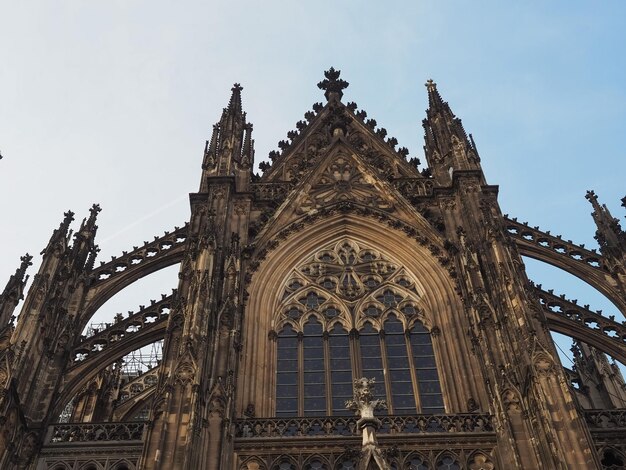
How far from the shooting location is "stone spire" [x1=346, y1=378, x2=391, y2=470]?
14.6 m

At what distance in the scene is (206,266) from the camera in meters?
20.0

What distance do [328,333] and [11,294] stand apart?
7934mm

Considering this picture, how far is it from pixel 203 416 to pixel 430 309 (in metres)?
7.19

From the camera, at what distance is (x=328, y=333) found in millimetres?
20594

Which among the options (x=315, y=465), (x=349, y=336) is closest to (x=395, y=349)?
(x=349, y=336)

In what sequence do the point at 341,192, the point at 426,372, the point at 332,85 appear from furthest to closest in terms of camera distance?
the point at 332,85, the point at 341,192, the point at 426,372

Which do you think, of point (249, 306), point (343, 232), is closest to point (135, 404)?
point (249, 306)

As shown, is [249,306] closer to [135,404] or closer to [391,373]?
[391,373]

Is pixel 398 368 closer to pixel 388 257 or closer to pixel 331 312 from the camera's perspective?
pixel 331 312

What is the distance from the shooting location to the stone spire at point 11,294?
20156mm

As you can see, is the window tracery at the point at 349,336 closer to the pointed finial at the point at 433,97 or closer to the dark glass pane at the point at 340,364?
the dark glass pane at the point at 340,364

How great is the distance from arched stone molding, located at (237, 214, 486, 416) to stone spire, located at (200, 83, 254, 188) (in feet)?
11.8

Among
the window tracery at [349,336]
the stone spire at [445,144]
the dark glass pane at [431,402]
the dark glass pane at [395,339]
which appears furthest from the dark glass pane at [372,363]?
the stone spire at [445,144]

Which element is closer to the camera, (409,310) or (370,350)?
(370,350)
